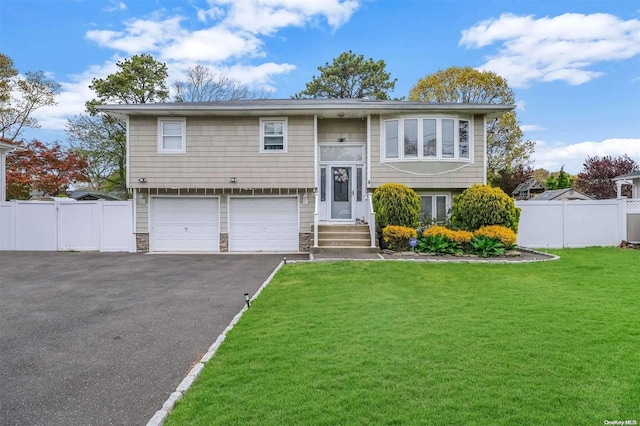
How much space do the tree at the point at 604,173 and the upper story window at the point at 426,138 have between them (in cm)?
2152

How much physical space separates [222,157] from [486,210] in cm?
917

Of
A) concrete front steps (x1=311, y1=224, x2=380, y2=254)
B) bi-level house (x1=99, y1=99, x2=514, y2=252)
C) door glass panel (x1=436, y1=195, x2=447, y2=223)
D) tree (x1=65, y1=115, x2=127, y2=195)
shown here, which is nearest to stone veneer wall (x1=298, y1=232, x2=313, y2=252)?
bi-level house (x1=99, y1=99, x2=514, y2=252)

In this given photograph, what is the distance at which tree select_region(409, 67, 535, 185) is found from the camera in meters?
27.2

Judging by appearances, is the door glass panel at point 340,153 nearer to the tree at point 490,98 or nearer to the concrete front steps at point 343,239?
the concrete front steps at point 343,239

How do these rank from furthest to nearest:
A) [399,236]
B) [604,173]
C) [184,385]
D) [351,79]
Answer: [351,79] → [604,173] → [399,236] → [184,385]

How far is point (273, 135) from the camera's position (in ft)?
46.6

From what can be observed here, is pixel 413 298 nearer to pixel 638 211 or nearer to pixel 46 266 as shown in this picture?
pixel 46 266

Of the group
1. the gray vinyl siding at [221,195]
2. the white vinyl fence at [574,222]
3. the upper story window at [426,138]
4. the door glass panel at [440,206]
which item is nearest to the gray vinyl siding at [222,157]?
the gray vinyl siding at [221,195]

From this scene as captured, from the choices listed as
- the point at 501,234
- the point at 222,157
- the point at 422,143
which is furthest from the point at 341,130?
the point at 501,234

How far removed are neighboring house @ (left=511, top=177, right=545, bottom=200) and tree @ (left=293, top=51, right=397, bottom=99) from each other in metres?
13.1

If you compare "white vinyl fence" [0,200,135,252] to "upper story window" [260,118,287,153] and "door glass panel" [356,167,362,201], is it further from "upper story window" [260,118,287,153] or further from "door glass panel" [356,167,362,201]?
"door glass panel" [356,167,362,201]

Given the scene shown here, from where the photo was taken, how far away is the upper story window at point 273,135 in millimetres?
14141

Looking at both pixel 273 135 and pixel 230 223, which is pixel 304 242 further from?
pixel 273 135

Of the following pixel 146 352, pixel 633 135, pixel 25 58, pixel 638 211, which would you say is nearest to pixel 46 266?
pixel 146 352
